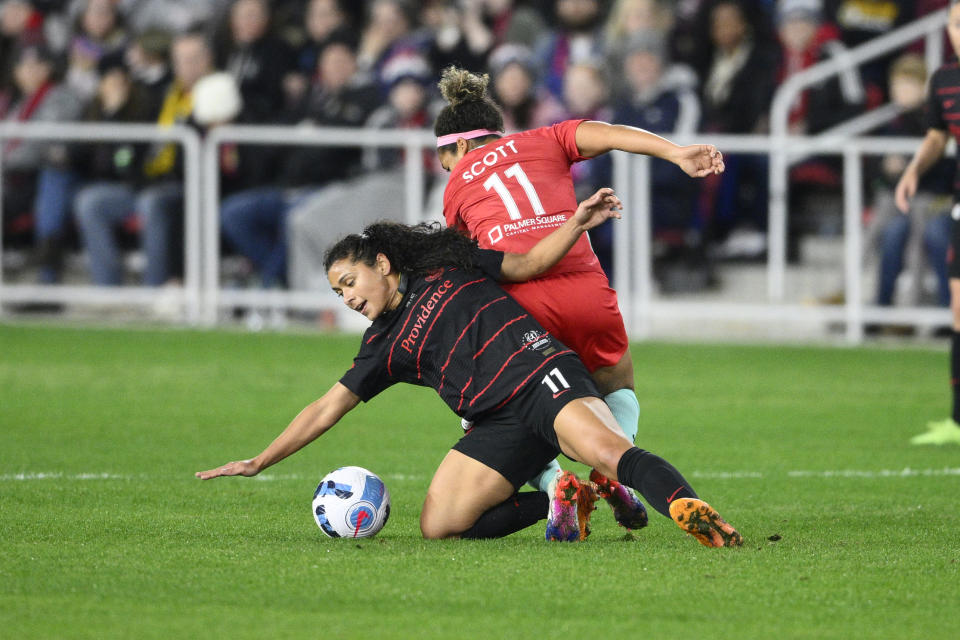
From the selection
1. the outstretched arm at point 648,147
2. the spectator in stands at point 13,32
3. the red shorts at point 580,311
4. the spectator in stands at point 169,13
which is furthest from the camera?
the spectator in stands at point 13,32

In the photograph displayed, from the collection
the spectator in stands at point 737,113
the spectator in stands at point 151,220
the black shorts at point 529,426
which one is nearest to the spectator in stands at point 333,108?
the spectator in stands at point 151,220

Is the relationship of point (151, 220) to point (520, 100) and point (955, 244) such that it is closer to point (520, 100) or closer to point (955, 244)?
point (520, 100)

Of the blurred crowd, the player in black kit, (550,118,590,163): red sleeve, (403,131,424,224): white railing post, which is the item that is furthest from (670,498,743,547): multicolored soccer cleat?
(403,131,424,224): white railing post

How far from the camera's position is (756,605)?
15.7 ft

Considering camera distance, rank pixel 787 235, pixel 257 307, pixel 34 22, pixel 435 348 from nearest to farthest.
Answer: pixel 435 348
pixel 787 235
pixel 257 307
pixel 34 22

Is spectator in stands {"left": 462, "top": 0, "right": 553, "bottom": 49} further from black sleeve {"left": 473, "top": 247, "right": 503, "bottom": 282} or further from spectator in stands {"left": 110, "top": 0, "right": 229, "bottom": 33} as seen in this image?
black sleeve {"left": 473, "top": 247, "right": 503, "bottom": 282}

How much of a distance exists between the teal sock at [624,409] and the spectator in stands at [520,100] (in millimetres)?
7276

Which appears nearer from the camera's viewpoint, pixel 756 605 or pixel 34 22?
pixel 756 605

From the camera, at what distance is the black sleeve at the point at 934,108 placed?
8.94 meters

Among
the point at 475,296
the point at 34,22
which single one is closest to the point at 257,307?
the point at 34,22

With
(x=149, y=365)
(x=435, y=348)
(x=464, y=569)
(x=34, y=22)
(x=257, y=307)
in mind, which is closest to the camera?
(x=464, y=569)

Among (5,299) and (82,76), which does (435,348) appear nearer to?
(5,299)

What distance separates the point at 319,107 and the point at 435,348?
9.95m

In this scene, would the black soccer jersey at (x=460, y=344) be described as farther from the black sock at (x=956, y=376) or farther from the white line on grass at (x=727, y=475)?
the black sock at (x=956, y=376)
